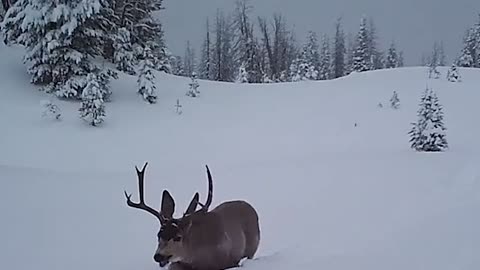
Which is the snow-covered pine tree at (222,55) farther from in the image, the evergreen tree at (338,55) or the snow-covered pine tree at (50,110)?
the snow-covered pine tree at (50,110)

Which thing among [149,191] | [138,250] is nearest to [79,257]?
[138,250]

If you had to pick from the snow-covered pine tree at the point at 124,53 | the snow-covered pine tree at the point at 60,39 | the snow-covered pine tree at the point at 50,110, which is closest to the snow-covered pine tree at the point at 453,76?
the snow-covered pine tree at the point at 124,53

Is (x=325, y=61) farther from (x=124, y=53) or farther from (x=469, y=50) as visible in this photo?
(x=124, y=53)

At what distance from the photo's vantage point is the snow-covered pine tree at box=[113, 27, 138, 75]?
20.3 metres

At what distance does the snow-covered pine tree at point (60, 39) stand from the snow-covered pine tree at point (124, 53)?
1858mm

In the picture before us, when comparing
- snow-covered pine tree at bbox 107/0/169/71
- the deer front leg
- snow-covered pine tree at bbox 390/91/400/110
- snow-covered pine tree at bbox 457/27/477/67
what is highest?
snow-covered pine tree at bbox 457/27/477/67

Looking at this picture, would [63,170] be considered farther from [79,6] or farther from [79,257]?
[79,6]

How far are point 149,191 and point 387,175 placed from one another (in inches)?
180

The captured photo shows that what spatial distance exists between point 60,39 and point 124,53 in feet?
14.2

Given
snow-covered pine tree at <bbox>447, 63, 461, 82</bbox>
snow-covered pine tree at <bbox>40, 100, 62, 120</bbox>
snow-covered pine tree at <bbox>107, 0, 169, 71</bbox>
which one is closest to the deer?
snow-covered pine tree at <bbox>40, 100, 62, 120</bbox>

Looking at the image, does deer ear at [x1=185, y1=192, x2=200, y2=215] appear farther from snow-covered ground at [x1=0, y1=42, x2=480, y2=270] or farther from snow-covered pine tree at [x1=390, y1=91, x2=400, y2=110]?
snow-covered pine tree at [x1=390, y1=91, x2=400, y2=110]

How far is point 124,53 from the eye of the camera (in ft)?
70.0

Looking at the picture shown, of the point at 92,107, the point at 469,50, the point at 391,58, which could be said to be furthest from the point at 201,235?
the point at 391,58

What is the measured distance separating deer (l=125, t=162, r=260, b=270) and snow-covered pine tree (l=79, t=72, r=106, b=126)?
1105 centimetres
